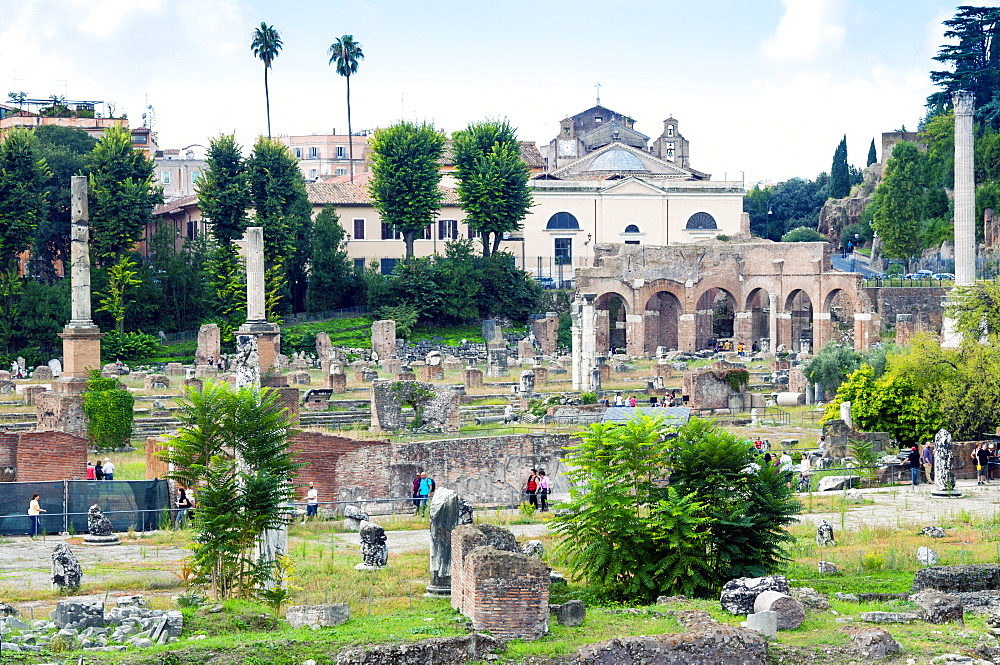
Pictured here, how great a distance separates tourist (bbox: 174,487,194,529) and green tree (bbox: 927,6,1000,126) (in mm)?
53172

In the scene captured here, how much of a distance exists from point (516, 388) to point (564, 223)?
31.0m

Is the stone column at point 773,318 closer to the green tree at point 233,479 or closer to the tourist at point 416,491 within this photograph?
the tourist at point 416,491

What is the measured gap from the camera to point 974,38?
7062cm

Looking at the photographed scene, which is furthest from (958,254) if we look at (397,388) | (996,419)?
(397,388)

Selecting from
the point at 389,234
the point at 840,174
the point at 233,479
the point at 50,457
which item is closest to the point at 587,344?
the point at 50,457

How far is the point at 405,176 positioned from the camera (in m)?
60.2

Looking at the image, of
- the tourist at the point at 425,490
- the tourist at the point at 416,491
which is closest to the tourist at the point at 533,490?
the tourist at the point at 425,490

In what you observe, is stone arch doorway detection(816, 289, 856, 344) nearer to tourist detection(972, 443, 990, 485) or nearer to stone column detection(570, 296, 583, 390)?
stone column detection(570, 296, 583, 390)

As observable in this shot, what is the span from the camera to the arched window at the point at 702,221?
2923 inches

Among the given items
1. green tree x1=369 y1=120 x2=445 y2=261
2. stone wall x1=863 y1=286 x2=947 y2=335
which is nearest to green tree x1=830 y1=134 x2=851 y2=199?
stone wall x1=863 y1=286 x2=947 y2=335

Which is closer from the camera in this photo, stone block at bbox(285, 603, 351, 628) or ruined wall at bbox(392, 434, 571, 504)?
stone block at bbox(285, 603, 351, 628)

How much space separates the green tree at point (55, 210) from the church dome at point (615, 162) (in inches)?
1187

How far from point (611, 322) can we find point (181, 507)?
43.7 meters

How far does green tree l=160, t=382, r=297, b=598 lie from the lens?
17766mm
